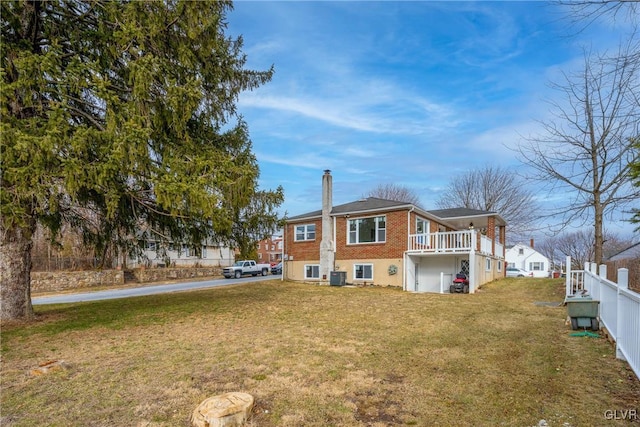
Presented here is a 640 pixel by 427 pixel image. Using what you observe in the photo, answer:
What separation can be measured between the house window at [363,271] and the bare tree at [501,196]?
19.7 metres

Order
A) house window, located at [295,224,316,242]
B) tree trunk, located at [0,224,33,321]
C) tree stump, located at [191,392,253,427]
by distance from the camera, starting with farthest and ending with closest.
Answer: house window, located at [295,224,316,242] → tree trunk, located at [0,224,33,321] → tree stump, located at [191,392,253,427]

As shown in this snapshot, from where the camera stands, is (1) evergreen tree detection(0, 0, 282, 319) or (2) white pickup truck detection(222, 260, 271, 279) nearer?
(1) evergreen tree detection(0, 0, 282, 319)

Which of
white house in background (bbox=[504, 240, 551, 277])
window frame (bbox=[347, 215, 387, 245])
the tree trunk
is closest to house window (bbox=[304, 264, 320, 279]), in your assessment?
window frame (bbox=[347, 215, 387, 245])

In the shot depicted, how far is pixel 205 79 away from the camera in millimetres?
9172

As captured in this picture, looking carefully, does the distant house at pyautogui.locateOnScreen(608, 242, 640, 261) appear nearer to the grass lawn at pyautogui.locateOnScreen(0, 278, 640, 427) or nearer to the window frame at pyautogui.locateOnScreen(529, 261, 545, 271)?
the grass lawn at pyautogui.locateOnScreen(0, 278, 640, 427)

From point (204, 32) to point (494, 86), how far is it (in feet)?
29.5

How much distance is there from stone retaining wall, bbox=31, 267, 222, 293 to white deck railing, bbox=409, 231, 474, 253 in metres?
20.8

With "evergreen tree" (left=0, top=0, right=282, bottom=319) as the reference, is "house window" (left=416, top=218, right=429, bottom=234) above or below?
below

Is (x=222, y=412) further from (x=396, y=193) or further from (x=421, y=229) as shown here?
(x=396, y=193)

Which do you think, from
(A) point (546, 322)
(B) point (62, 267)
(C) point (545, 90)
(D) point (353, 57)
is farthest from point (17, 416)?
(B) point (62, 267)

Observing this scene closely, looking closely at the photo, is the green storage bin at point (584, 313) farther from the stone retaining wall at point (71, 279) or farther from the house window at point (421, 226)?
the stone retaining wall at point (71, 279)

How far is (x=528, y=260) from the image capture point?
4597cm

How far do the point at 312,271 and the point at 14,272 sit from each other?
14463mm

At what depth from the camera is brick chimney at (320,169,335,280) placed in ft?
63.3
